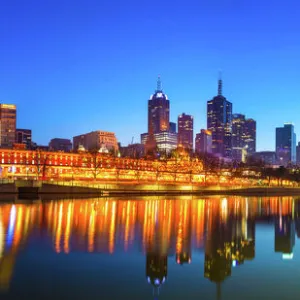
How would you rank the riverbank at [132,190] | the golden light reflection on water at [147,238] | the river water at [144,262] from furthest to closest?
the riverbank at [132,190] → the golden light reflection on water at [147,238] → the river water at [144,262]

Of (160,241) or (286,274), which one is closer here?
(286,274)

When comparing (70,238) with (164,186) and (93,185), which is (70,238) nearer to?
(93,185)

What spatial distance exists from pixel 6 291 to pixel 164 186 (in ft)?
326

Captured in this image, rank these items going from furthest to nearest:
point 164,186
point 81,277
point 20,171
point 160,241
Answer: point 20,171
point 164,186
point 160,241
point 81,277

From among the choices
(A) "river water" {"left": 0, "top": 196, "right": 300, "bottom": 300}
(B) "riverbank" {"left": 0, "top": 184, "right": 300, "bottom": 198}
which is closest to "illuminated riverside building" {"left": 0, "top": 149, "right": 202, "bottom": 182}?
(B) "riverbank" {"left": 0, "top": 184, "right": 300, "bottom": 198}

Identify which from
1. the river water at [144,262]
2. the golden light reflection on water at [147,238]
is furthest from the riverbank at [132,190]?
the river water at [144,262]

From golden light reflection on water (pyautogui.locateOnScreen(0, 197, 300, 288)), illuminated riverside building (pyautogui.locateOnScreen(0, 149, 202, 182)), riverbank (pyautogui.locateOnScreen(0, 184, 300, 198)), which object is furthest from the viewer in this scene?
illuminated riverside building (pyautogui.locateOnScreen(0, 149, 202, 182))

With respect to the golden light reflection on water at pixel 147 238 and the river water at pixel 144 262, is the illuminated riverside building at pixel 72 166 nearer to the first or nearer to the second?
the golden light reflection on water at pixel 147 238

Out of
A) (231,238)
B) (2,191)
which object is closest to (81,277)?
(231,238)

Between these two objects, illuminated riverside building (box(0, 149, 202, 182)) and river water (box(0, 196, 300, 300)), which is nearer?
river water (box(0, 196, 300, 300))

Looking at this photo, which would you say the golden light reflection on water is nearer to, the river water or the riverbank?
the river water

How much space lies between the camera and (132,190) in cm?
10431

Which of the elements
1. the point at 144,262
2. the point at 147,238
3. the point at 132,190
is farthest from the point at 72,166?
the point at 144,262

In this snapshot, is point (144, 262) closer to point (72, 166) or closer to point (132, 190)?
point (132, 190)
